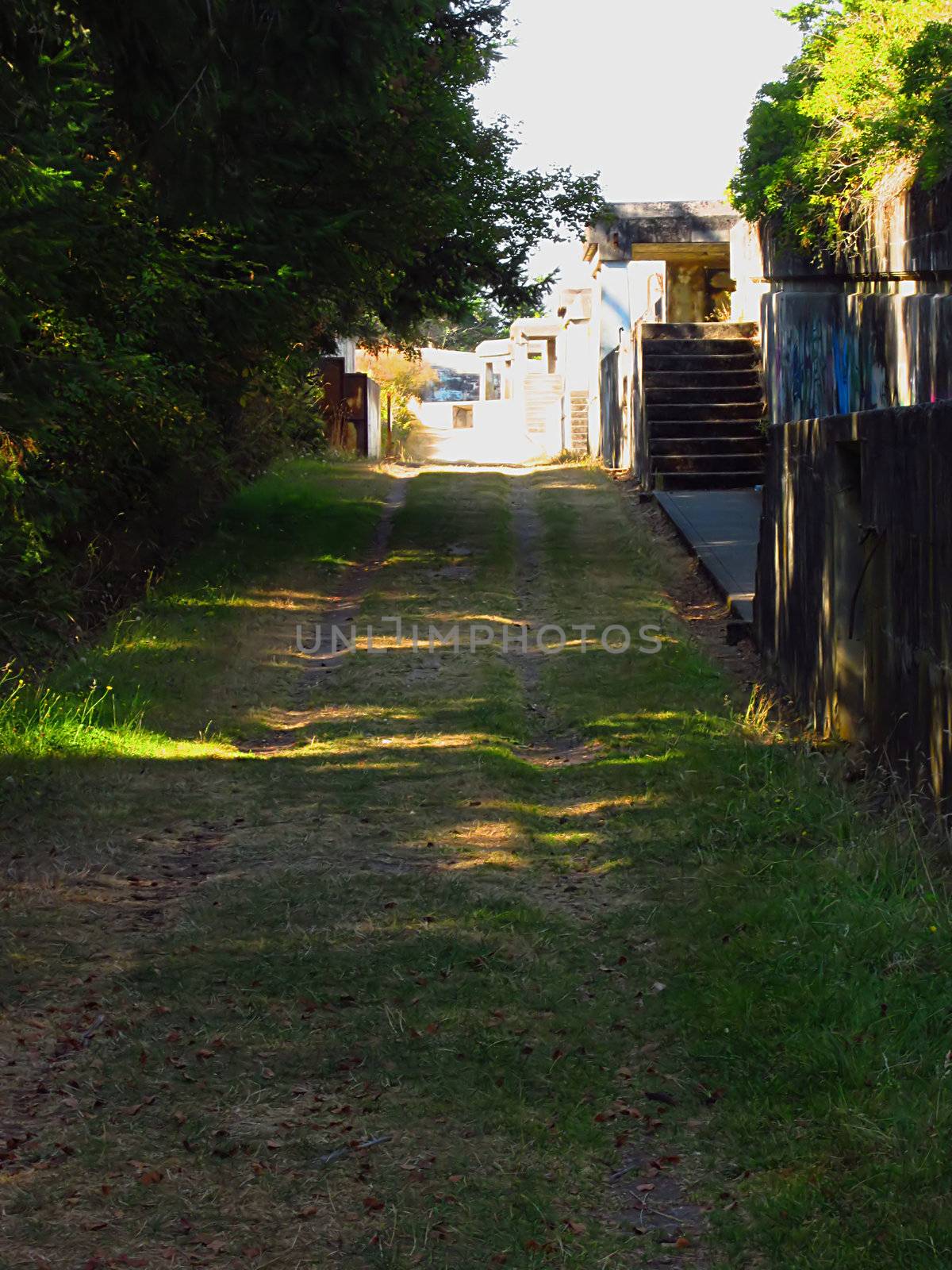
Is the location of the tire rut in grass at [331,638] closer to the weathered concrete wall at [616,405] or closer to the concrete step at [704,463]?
the concrete step at [704,463]

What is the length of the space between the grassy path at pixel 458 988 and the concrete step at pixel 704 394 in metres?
9.56

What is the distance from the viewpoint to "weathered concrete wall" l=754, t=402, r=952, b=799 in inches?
241

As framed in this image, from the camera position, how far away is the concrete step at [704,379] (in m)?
18.7

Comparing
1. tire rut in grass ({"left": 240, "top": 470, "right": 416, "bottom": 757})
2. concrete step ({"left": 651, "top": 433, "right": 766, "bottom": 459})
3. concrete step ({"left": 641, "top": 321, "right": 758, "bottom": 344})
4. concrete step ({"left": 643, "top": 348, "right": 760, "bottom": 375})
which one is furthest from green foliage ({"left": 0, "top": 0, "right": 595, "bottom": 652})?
concrete step ({"left": 651, "top": 433, "right": 766, "bottom": 459})

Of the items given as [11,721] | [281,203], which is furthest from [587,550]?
[11,721]

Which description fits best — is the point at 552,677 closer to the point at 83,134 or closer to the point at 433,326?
the point at 83,134

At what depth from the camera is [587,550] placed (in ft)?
50.2

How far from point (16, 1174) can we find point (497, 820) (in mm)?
3568

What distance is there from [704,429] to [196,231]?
7867 mm

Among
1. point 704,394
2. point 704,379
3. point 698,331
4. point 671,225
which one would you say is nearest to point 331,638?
point 704,394

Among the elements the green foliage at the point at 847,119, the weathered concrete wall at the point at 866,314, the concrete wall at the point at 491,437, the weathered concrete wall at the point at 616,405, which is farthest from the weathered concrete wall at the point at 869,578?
Result: the concrete wall at the point at 491,437

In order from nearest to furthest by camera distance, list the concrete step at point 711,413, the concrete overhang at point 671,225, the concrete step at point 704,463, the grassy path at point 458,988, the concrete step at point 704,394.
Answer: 1. the grassy path at point 458,988
2. the concrete step at point 704,463
3. the concrete step at point 711,413
4. the concrete step at point 704,394
5. the concrete overhang at point 671,225

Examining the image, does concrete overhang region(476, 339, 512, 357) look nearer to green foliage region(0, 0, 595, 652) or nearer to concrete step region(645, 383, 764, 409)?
green foliage region(0, 0, 595, 652)

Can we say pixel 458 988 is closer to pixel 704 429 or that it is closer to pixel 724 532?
pixel 724 532
